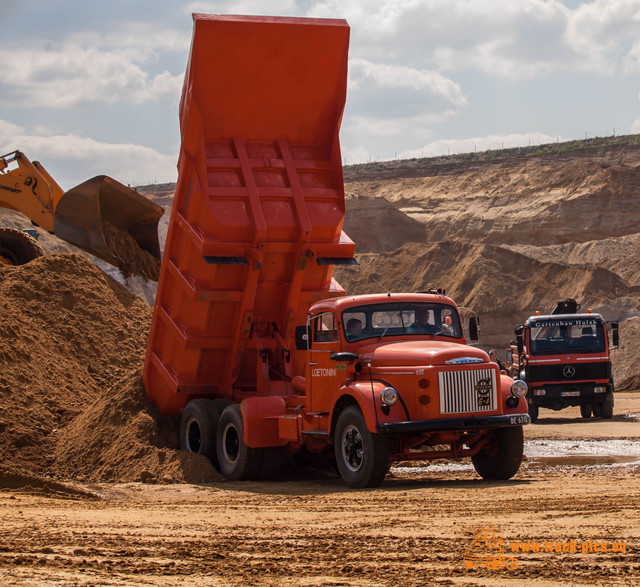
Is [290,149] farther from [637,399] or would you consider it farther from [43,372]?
[637,399]

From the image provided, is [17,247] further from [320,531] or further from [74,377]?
[320,531]

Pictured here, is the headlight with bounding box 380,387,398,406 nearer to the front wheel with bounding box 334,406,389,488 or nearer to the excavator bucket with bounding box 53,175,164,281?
the front wheel with bounding box 334,406,389,488

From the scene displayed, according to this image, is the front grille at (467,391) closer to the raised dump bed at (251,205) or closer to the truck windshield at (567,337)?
the raised dump bed at (251,205)

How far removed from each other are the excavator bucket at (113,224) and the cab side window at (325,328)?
29.5ft

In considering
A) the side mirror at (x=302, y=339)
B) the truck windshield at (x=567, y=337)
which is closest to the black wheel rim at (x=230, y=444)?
the side mirror at (x=302, y=339)

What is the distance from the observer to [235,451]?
40.8 feet

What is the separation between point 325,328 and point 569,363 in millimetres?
11133

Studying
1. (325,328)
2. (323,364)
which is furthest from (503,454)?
(325,328)

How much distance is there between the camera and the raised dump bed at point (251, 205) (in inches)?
478

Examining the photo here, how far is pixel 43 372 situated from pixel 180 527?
28.4 ft

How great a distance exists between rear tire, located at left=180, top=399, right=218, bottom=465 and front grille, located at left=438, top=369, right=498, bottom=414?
3699 millimetres

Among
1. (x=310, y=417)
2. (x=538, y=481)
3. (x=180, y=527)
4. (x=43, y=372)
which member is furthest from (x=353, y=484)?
(x=43, y=372)

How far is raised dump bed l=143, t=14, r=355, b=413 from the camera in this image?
12133 mm

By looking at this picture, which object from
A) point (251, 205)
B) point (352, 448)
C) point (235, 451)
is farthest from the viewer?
point (235, 451)
